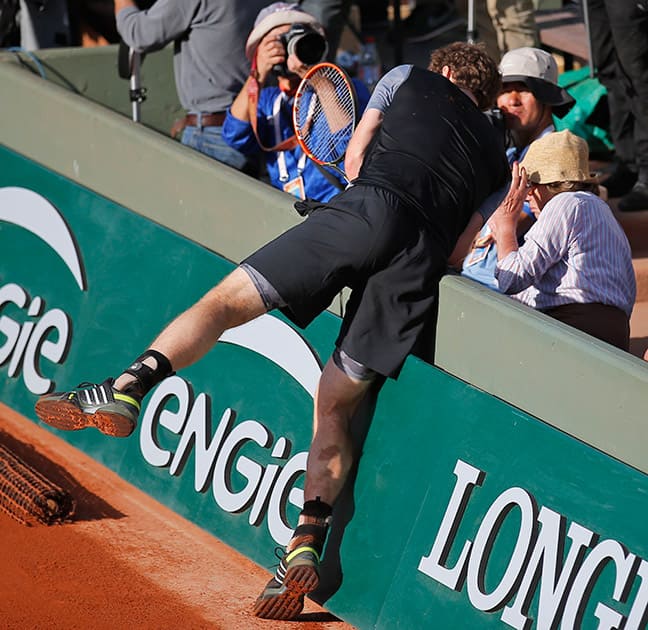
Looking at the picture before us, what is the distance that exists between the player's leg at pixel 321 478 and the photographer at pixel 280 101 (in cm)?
145

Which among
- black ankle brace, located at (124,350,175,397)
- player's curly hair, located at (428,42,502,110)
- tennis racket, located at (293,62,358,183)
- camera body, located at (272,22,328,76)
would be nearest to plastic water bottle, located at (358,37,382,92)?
camera body, located at (272,22,328,76)

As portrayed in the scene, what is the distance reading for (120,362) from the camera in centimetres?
637

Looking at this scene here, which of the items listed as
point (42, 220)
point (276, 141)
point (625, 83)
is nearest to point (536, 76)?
point (276, 141)

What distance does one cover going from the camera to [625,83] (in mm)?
7676

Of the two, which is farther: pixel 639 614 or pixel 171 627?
pixel 171 627

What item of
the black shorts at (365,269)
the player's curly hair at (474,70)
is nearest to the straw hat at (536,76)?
the player's curly hair at (474,70)

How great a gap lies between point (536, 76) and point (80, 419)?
9.34ft

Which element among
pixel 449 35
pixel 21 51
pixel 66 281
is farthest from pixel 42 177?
pixel 449 35

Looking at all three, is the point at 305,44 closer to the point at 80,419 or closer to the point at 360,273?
the point at 360,273

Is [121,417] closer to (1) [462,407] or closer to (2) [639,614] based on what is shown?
(1) [462,407]

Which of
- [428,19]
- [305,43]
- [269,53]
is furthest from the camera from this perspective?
[428,19]

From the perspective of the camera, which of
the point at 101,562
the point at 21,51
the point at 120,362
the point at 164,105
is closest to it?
the point at 101,562

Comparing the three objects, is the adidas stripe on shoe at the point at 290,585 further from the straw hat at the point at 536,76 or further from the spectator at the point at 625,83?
the spectator at the point at 625,83

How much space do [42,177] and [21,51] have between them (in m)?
1.80
